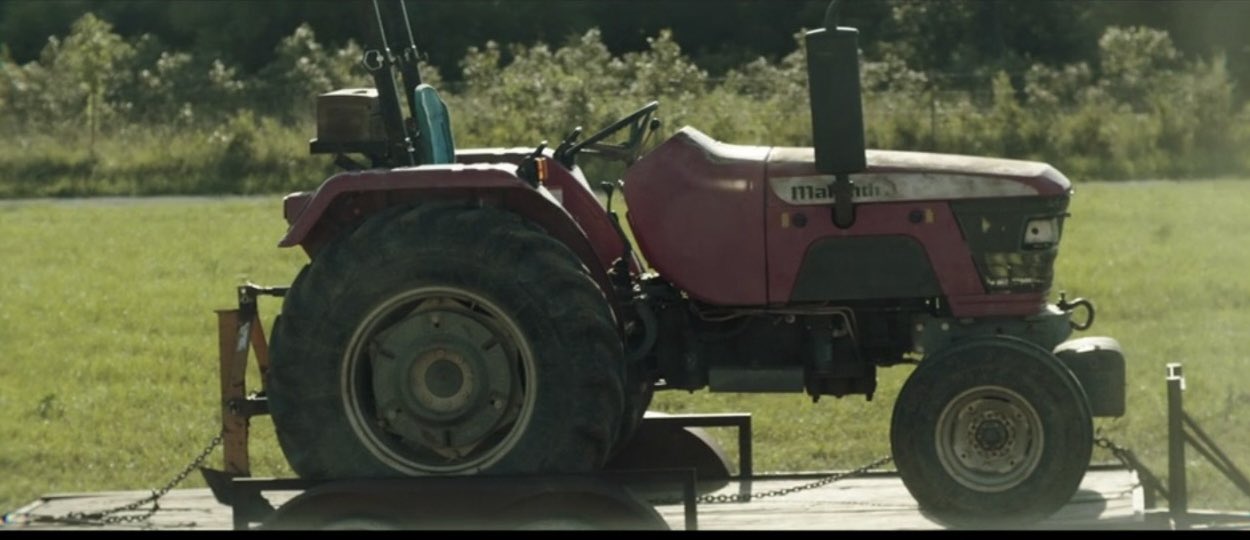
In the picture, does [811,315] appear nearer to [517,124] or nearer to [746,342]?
[746,342]

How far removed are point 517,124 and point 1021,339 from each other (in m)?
18.6

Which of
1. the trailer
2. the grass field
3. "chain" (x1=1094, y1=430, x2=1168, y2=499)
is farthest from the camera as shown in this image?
A: the grass field

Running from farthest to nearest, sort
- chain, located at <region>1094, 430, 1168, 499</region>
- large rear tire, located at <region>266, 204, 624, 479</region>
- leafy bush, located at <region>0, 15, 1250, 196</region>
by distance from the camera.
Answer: leafy bush, located at <region>0, 15, 1250, 196</region>, chain, located at <region>1094, 430, 1168, 499</region>, large rear tire, located at <region>266, 204, 624, 479</region>

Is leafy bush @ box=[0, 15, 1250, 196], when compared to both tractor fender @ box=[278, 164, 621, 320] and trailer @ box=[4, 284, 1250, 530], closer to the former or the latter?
trailer @ box=[4, 284, 1250, 530]

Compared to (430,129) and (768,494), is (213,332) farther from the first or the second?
(768,494)

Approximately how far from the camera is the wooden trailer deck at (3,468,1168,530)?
6664mm

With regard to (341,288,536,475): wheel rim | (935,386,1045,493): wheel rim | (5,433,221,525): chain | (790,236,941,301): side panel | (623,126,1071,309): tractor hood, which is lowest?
(5,433,221,525): chain

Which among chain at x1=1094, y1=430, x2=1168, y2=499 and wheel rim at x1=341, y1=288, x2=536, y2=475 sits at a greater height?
wheel rim at x1=341, y1=288, x2=536, y2=475

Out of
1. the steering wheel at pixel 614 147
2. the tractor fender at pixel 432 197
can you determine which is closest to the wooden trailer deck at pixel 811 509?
the tractor fender at pixel 432 197

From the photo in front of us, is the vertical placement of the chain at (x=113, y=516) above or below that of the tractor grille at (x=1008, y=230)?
below

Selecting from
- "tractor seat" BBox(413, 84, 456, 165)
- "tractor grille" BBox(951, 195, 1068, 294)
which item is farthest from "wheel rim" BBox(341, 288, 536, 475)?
"tractor grille" BBox(951, 195, 1068, 294)

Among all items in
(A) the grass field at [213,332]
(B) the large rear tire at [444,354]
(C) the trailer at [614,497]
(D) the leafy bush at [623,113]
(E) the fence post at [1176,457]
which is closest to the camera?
(C) the trailer at [614,497]

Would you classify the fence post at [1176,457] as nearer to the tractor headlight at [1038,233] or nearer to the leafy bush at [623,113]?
the tractor headlight at [1038,233]

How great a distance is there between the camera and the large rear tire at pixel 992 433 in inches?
249
